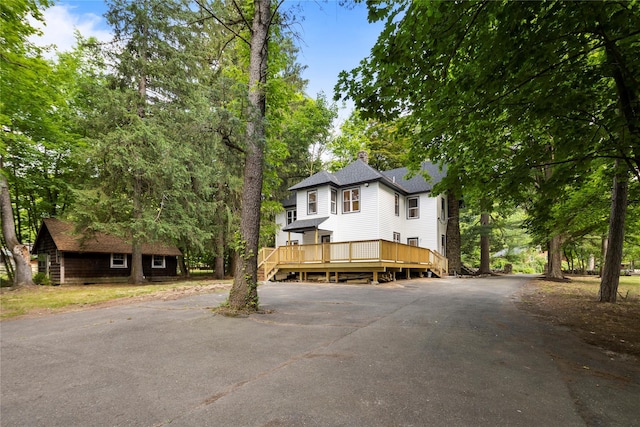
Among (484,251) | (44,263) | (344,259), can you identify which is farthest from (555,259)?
(44,263)

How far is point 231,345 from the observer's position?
4.38 metres

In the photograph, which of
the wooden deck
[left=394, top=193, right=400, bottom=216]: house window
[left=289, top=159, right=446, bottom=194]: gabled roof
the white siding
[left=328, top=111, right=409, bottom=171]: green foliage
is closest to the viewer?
the wooden deck

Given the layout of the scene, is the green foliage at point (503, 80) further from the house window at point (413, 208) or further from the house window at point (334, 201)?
the house window at point (413, 208)

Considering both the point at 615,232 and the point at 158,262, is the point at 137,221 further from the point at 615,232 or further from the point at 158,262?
the point at 615,232

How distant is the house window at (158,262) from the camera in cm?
2340

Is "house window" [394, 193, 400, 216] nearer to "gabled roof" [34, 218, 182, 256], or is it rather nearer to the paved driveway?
"gabled roof" [34, 218, 182, 256]

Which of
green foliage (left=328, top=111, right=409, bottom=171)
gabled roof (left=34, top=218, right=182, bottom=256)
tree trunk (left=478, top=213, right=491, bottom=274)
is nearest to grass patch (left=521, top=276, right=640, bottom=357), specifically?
tree trunk (left=478, top=213, right=491, bottom=274)

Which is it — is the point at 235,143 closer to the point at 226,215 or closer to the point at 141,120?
the point at 141,120

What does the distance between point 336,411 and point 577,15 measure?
17.9ft

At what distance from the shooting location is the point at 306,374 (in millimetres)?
3318

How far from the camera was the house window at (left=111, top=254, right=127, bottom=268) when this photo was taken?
2077 cm

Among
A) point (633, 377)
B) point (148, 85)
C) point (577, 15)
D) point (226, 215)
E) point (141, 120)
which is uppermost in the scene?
point (148, 85)

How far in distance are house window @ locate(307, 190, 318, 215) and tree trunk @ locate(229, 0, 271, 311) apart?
46.5 feet

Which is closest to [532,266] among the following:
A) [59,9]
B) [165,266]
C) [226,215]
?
[226,215]
